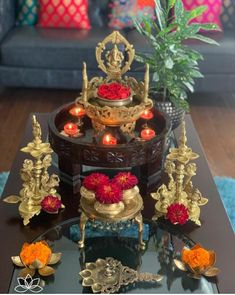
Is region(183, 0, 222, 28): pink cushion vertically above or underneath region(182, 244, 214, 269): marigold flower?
above

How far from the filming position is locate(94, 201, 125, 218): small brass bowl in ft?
4.36

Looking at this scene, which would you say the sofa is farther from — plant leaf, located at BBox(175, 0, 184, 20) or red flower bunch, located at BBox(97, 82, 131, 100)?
red flower bunch, located at BBox(97, 82, 131, 100)

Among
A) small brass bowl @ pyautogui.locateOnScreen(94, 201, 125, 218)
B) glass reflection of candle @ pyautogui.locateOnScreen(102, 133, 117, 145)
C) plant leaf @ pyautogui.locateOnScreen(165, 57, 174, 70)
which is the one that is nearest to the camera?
small brass bowl @ pyautogui.locateOnScreen(94, 201, 125, 218)

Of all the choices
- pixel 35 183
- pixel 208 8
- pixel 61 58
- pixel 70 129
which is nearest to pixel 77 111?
pixel 70 129

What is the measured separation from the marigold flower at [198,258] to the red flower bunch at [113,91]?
0.56 metres

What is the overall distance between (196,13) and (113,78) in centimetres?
49

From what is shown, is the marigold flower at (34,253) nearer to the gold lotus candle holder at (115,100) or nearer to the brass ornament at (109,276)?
the brass ornament at (109,276)

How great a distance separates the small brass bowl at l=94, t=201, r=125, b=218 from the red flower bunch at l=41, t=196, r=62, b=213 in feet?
0.56

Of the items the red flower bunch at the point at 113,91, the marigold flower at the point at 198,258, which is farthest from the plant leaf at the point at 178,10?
the marigold flower at the point at 198,258

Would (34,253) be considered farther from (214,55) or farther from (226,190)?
(214,55)

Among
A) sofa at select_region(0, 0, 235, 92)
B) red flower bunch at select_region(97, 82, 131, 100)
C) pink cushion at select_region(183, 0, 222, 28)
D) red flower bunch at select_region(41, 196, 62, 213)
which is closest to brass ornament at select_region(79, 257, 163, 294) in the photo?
red flower bunch at select_region(41, 196, 62, 213)

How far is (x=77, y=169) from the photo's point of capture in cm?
162

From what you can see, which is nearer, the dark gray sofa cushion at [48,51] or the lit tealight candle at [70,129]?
the lit tealight candle at [70,129]

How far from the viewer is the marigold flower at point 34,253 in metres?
1.22
